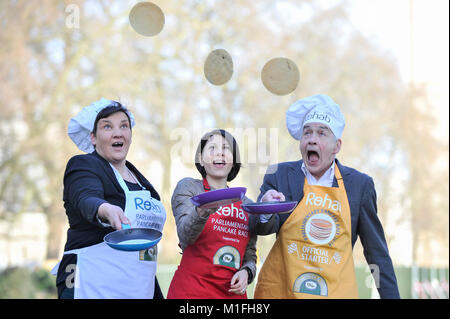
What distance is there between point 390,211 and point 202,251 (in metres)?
8.54

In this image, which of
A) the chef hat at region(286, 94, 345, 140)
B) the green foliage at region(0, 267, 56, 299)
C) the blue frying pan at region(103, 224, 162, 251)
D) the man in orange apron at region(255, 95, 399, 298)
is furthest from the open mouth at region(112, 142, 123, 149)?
the green foliage at region(0, 267, 56, 299)

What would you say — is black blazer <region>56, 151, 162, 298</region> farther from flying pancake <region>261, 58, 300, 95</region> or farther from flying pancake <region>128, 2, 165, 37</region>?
flying pancake <region>261, 58, 300, 95</region>

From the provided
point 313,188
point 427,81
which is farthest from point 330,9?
point 313,188

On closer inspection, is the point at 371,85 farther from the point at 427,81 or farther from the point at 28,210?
the point at 28,210

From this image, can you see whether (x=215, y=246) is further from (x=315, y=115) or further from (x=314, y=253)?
(x=315, y=115)

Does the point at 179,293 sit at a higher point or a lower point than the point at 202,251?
lower

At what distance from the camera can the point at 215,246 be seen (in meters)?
2.25

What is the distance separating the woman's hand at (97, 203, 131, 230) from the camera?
1.75 m

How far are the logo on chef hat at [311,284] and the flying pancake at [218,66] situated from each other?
1209 millimetres

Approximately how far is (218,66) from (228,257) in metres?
1.10

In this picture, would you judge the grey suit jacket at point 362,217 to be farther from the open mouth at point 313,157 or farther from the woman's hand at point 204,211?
the woman's hand at point 204,211

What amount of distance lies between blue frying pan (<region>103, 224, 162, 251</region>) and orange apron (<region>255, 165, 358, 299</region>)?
2.33ft

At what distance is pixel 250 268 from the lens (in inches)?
90.5

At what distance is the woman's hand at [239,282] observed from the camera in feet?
7.22
